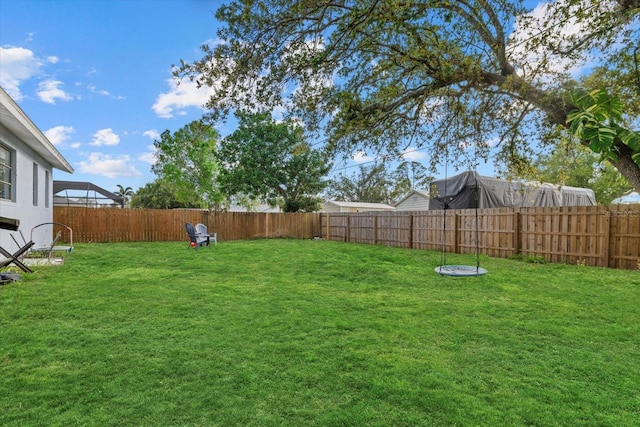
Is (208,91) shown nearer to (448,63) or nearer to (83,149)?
(448,63)

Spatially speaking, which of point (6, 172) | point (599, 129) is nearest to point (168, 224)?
point (6, 172)

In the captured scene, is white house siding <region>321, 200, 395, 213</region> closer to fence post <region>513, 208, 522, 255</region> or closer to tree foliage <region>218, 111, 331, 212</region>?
tree foliage <region>218, 111, 331, 212</region>

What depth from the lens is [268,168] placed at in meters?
21.6

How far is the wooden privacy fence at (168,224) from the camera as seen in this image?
15031mm

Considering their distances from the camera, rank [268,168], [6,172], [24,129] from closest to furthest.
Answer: [24,129] → [6,172] → [268,168]

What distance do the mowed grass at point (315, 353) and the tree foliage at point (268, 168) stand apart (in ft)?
51.7

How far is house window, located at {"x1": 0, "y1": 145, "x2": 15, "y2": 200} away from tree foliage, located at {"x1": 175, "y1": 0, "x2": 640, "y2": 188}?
6.47 m

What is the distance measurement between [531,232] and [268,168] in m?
15.1

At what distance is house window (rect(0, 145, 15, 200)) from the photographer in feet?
24.3

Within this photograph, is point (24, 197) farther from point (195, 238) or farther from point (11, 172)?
point (195, 238)

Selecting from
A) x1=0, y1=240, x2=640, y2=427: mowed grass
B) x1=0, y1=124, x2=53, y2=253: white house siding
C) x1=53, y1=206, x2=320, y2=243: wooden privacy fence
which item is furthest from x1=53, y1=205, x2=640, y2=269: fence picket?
x1=0, y1=124, x2=53, y2=253: white house siding

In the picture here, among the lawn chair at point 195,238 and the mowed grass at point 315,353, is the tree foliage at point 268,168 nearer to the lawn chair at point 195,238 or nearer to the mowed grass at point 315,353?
the lawn chair at point 195,238

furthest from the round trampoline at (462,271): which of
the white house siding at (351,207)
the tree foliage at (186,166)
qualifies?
the white house siding at (351,207)

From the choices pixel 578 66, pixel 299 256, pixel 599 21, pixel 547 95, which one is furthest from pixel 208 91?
pixel 299 256
